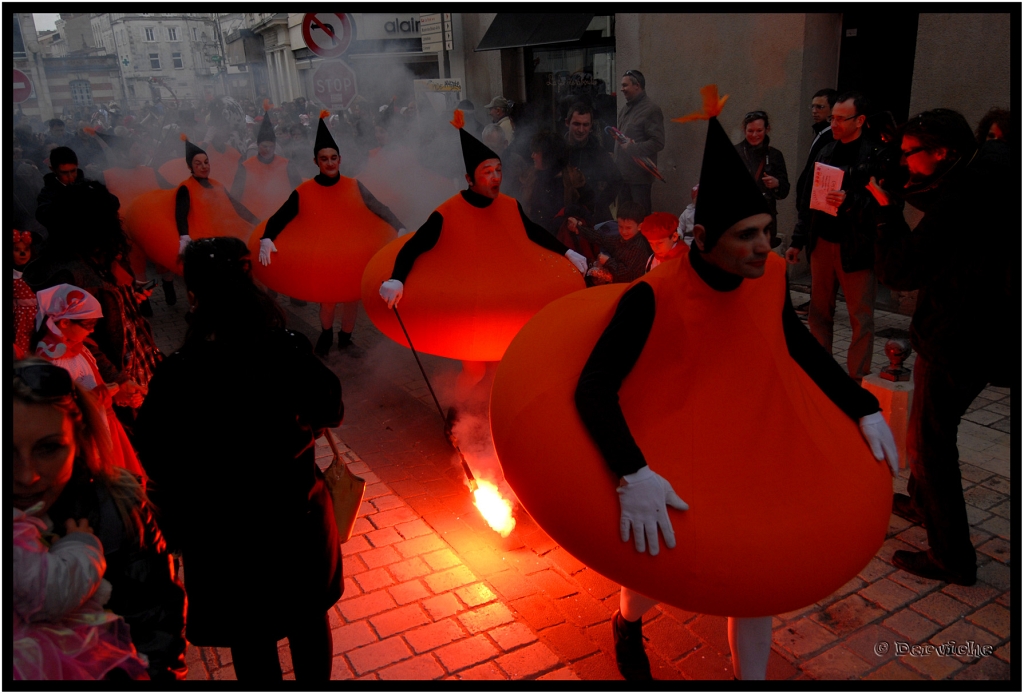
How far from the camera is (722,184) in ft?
8.55

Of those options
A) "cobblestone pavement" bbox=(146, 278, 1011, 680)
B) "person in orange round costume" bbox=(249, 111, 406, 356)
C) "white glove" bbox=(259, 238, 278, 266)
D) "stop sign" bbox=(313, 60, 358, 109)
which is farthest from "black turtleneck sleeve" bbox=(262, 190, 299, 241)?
"stop sign" bbox=(313, 60, 358, 109)

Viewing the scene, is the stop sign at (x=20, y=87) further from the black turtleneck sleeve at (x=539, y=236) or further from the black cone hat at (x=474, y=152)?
the black turtleneck sleeve at (x=539, y=236)

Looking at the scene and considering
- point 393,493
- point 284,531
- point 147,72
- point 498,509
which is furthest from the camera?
point 147,72

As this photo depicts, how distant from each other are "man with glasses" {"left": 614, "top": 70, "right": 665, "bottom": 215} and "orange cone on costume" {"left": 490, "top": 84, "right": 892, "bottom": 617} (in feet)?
20.8

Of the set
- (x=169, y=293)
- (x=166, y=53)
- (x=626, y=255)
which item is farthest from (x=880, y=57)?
(x=166, y=53)

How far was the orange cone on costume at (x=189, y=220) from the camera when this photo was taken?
771 cm

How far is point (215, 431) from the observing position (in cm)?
245

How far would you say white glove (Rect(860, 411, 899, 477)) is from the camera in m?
2.78

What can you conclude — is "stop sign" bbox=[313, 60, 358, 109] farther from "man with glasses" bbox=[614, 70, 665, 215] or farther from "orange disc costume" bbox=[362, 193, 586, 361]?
"orange disc costume" bbox=[362, 193, 586, 361]

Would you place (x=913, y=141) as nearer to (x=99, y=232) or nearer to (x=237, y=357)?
(x=237, y=357)

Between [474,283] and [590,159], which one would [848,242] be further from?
[590,159]

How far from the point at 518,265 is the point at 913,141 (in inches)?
91.1

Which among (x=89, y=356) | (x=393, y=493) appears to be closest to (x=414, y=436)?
(x=393, y=493)

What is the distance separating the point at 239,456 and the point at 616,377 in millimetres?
1296
